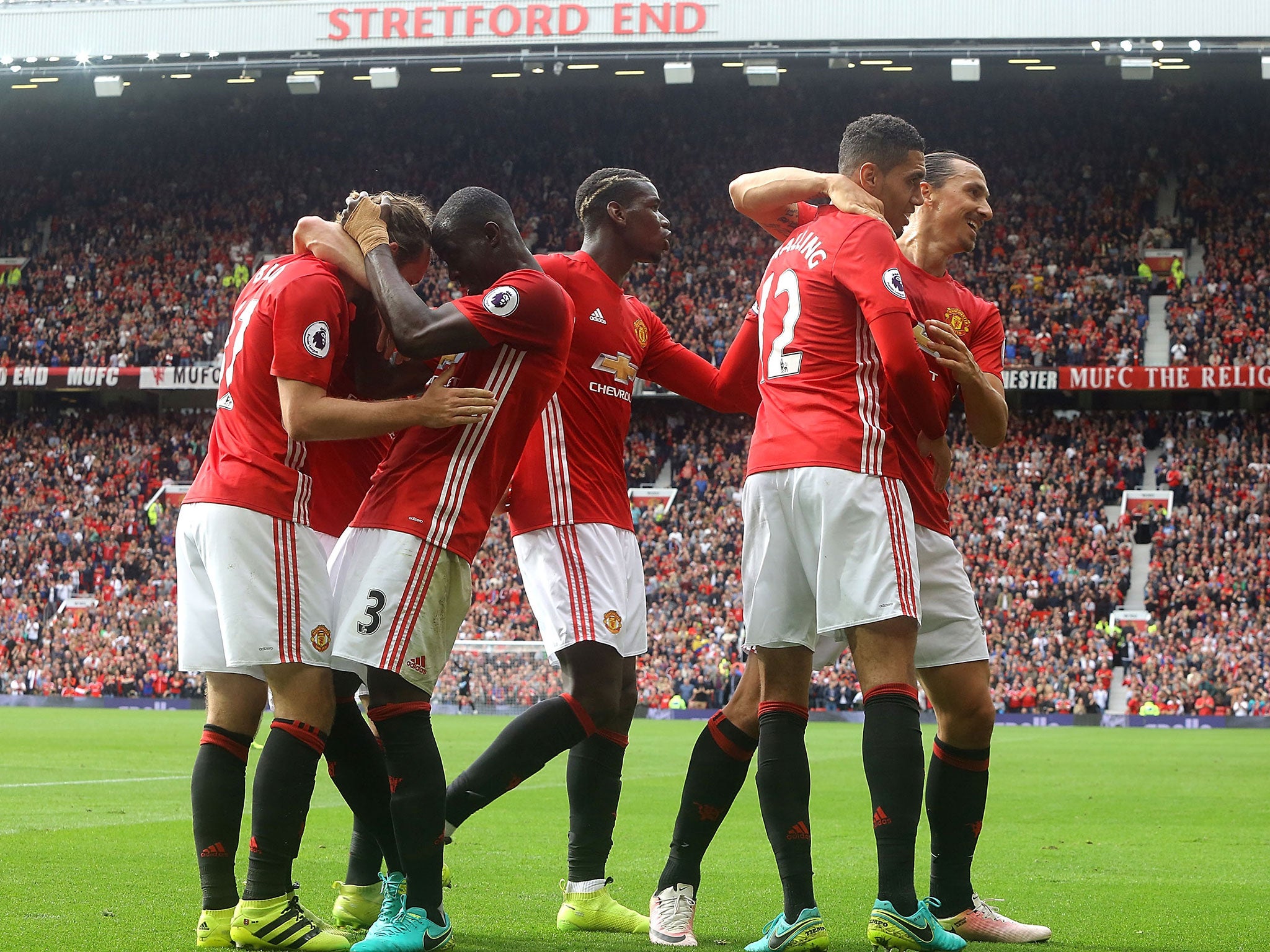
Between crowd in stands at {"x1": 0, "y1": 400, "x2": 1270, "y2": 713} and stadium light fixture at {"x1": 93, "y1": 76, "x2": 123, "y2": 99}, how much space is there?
25.6 feet

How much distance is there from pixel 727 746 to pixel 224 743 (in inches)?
64.1

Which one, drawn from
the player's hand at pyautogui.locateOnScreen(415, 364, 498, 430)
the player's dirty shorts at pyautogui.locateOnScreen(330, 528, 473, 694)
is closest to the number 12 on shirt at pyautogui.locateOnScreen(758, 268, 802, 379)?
the player's hand at pyautogui.locateOnScreen(415, 364, 498, 430)

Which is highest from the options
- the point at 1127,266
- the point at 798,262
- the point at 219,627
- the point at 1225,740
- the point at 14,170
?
the point at 14,170

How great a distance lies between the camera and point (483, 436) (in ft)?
14.1

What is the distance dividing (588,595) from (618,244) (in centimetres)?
144

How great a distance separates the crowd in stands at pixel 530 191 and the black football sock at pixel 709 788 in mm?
27688

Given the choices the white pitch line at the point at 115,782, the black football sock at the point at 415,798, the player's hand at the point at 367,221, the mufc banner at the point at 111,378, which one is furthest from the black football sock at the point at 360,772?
the mufc banner at the point at 111,378

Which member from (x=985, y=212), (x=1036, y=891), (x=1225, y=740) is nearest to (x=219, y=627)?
(x=985, y=212)

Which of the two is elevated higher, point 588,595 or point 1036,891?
point 588,595

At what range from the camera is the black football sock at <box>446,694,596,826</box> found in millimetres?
4668

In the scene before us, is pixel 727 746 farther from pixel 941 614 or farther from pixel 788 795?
pixel 941 614

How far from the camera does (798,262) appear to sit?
4.45 meters

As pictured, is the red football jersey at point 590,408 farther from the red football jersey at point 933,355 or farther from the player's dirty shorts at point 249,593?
the player's dirty shorts at point 249,593

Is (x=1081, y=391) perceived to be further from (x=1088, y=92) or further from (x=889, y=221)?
(x=889, y=221)
